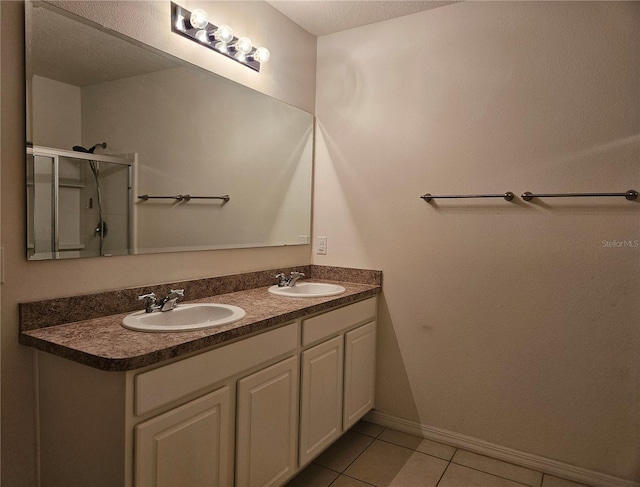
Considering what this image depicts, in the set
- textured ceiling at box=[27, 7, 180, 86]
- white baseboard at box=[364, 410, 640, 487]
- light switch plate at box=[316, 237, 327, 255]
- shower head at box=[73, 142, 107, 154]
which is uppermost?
textured ceiling at box=[27, 7, 180, 86]

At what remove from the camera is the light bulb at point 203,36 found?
1.95 meters

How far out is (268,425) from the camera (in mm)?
1687

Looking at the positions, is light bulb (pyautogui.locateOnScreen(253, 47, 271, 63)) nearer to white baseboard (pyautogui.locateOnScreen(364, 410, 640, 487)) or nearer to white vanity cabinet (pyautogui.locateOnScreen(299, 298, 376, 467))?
white vanity cabinet (pyautogui.locateOnScreen(299, 298, 376, 467))

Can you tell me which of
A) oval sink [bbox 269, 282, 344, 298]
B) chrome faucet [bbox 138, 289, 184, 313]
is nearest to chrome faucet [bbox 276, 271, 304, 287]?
oval sink [bbox 269, 282, 344, 298]

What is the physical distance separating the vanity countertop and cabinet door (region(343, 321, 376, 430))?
1.92 feet

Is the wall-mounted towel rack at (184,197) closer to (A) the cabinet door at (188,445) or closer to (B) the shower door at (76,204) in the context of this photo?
(B) the shower door at (76,204)

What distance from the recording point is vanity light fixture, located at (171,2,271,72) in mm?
1868

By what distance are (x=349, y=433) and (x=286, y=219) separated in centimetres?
131

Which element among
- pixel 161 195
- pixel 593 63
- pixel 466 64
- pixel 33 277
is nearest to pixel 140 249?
pixel 161 195

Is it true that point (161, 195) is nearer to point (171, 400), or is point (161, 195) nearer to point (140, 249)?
point (140, 249)

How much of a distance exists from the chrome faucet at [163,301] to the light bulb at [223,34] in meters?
1.18

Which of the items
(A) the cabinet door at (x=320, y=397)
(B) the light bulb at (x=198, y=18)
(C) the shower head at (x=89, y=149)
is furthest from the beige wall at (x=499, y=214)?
(C) the shower head at (x=89, y=149)

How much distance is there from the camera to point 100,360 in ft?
3.84

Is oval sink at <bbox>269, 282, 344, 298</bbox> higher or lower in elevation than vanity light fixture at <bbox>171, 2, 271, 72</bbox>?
lower
